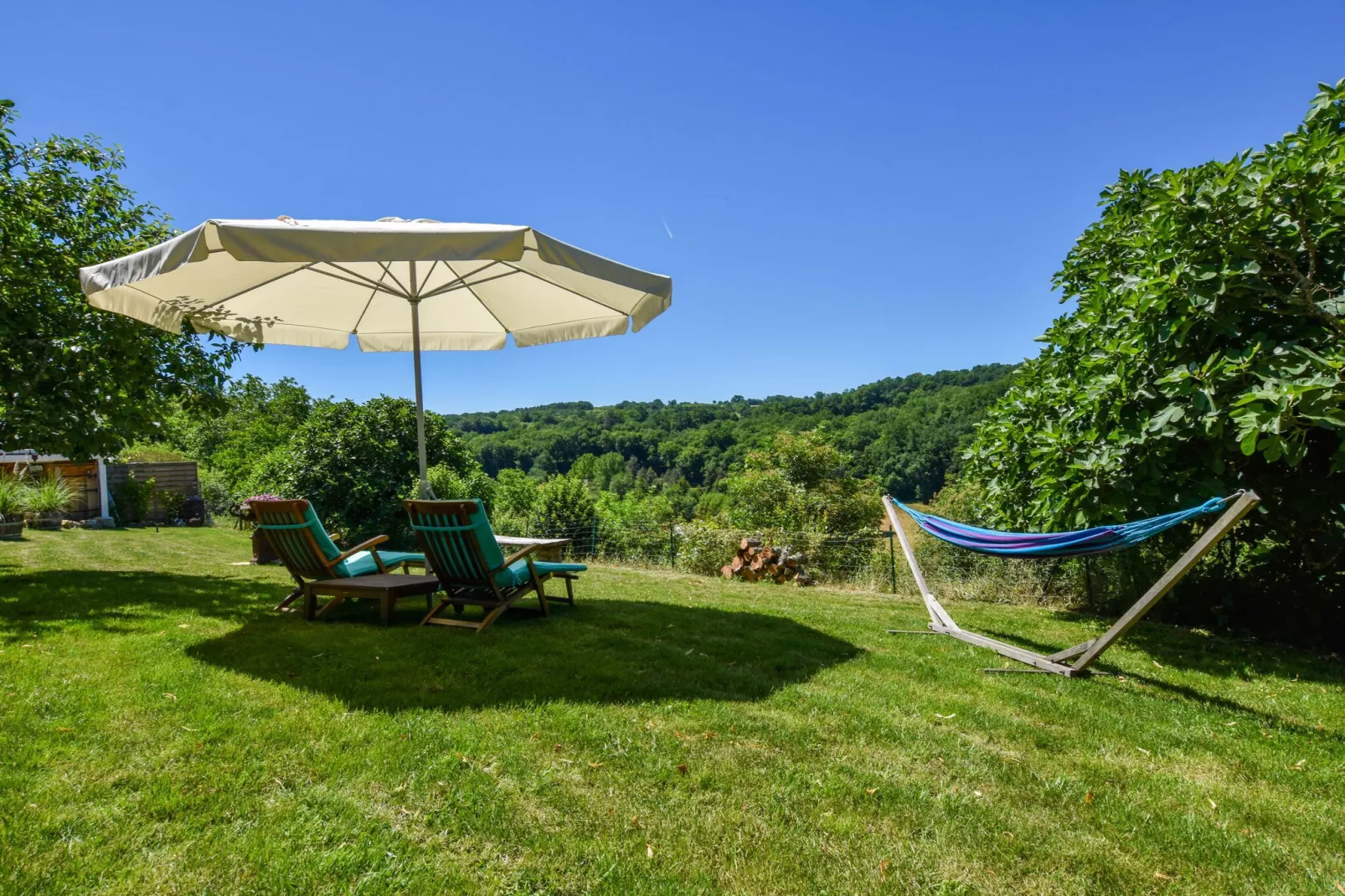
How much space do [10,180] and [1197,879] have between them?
11.0 meters

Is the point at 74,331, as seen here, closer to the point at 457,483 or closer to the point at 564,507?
the point at 457,483

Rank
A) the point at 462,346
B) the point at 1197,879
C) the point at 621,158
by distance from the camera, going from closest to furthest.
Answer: the point at 1197,879, the point at 462,346, the point at 621,158

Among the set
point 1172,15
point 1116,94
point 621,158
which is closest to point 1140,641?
point 1172,15

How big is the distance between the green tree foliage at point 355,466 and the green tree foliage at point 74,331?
10.2ft

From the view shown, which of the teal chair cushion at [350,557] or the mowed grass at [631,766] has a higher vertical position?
the teal chair cushion at [350,557]

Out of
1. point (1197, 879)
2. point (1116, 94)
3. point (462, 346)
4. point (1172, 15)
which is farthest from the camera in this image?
point (1116, 94)

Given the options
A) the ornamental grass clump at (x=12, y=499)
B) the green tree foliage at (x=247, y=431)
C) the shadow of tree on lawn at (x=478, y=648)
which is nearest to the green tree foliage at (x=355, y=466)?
the shadow of tree on lawn at (x=478, y=648)

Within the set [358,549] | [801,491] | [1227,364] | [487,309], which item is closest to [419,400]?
[487,309]

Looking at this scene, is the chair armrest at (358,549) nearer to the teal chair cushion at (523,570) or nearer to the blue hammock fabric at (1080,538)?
the teal chair cushion at (523,570)

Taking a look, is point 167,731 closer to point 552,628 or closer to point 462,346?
point 552,628

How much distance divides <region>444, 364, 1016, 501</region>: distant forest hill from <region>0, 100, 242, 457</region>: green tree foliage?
16.2 m

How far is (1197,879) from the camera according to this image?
1872 millimetres

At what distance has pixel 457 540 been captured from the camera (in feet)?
14.6

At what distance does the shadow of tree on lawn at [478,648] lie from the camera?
3299 mm
